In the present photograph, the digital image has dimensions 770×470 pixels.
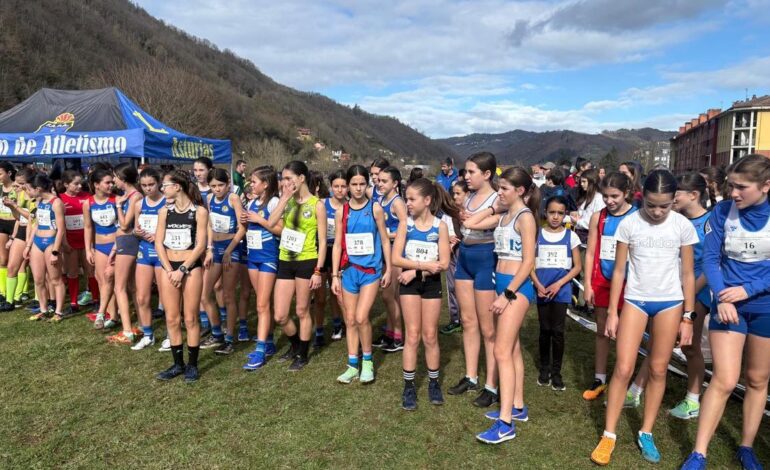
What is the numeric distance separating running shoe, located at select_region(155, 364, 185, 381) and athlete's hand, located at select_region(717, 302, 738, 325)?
4.49m

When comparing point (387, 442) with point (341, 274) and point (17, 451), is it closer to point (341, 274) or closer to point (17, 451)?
point (341, 274)

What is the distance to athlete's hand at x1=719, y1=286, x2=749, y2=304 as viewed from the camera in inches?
113

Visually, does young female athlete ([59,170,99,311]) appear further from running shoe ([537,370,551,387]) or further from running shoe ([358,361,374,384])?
running shoe ([537,370,551,387])

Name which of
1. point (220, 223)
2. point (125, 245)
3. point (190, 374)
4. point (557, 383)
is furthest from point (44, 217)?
point (557, 383)

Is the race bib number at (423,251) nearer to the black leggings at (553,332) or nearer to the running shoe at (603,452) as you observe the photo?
the black leggings at (553,332)

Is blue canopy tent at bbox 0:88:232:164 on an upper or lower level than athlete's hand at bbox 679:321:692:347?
upper

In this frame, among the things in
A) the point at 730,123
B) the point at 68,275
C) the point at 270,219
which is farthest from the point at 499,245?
the point at 730,123

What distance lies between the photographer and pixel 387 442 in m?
3.55

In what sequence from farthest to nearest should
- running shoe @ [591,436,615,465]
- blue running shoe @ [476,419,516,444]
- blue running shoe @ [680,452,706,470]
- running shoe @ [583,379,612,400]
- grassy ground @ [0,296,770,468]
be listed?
running shoe @ [583,379,612,400]
blue running shoe @ [476,419,516,444]
grassy ground @ [0,296,770,468]
running shoe @ [591,436,615,465]
blue running shoe @ [680,452,706,470]

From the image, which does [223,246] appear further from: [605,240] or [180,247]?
[605,240]

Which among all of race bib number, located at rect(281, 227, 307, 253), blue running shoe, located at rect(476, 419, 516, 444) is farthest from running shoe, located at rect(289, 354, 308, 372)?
blue running shoe, located at rect(476, 419, 516, 444)

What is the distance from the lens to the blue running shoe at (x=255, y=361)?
15.9 feet

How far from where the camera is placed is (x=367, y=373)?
4551 millimetres

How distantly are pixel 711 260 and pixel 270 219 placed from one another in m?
3.66
